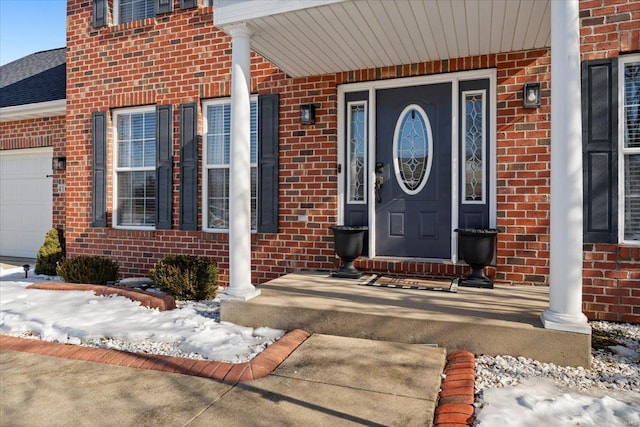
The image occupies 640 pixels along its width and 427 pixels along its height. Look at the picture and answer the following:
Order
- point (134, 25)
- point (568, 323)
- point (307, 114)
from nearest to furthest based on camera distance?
point (568, 323) < point (307, 114) < point (134, 25)

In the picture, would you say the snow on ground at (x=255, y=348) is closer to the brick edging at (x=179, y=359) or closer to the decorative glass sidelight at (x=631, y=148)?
the brick edging at (x=179, y=359)

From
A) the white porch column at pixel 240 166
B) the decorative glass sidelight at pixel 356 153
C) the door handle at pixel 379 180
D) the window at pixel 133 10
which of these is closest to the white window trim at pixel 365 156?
the decorative glass sidelight at pixel 356 153

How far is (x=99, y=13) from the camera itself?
6.18 m

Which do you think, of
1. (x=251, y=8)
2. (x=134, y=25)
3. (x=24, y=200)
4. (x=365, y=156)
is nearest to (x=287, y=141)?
(x=365, y=156)

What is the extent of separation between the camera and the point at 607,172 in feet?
13.1

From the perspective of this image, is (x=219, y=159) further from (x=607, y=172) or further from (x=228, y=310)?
(x=607, y=172)

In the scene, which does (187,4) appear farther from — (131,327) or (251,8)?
(131,327)

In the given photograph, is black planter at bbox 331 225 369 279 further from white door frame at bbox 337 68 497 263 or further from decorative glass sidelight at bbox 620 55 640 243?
decorative glass sidelight at bbox 620 55 640 243

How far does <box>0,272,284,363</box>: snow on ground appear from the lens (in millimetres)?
3318

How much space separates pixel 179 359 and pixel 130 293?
6.56 feet

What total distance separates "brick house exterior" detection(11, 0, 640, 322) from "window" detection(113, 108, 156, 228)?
0.40ft

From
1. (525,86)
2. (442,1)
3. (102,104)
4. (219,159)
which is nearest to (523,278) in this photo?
Answer: (525,86)

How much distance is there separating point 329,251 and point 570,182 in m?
2.73

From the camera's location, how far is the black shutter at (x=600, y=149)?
3977mm
